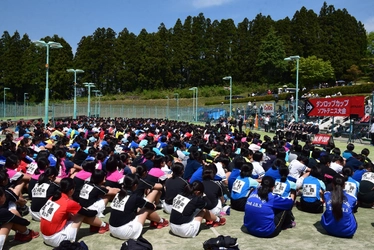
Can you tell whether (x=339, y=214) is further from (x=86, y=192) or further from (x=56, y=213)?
(x=56, y=213)

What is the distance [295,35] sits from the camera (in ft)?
269

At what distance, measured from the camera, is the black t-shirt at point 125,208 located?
571 centimetres

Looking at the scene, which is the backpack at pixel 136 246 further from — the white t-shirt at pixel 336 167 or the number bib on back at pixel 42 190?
the white t-shirt at pixel 336 167

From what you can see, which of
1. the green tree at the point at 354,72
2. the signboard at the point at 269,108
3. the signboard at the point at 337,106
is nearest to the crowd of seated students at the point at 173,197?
the signboard at the point at 337,106

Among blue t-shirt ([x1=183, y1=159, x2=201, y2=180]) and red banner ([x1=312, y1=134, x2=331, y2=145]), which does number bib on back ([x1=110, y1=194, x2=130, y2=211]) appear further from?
red banner ([x1=312, y1=134, x2=331, y2=145])

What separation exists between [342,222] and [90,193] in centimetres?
423

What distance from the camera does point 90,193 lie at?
6.51 metres

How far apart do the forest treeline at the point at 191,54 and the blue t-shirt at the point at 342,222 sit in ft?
238

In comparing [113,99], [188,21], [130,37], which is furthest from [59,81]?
[188,21]

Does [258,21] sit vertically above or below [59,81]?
above

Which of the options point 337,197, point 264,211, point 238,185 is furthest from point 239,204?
point 337,197

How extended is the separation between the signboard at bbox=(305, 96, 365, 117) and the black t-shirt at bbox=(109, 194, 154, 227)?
18.4 metres

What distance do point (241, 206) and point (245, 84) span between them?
247 feet

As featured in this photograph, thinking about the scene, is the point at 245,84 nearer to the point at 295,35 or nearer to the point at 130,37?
the point at 295,35
